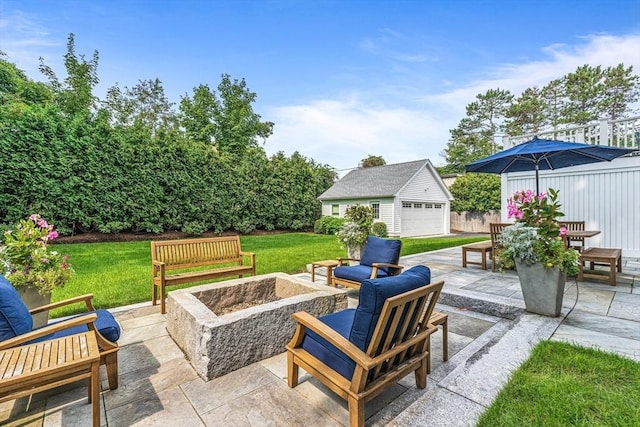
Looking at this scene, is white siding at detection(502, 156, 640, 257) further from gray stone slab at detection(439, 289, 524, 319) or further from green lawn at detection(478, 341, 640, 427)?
green lawn at detection(478, 341, 640, 427)

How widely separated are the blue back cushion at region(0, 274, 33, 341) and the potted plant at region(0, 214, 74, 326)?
969 millimetres

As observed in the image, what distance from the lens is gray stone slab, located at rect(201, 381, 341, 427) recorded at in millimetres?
1853

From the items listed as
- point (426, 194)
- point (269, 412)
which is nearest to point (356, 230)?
point (269, 412)

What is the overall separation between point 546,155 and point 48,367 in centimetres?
716

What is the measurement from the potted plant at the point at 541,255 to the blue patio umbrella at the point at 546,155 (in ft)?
5.40

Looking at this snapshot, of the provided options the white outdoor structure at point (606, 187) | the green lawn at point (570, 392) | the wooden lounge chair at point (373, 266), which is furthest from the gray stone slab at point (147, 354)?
the white outdoor structure at point (606, 187)

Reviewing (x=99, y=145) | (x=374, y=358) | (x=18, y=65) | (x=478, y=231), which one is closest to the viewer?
(x=374, y=358)

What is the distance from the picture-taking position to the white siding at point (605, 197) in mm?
7008

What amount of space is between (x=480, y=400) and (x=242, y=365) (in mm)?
1884

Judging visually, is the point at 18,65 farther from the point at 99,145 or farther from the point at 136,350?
the point at 136,350

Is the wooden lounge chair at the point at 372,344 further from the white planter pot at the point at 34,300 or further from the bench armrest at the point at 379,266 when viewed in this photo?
the white planter pot at the point at 34,300

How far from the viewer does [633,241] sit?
7078 millimetres

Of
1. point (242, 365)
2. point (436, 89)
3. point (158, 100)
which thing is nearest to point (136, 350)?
point (242, 365)

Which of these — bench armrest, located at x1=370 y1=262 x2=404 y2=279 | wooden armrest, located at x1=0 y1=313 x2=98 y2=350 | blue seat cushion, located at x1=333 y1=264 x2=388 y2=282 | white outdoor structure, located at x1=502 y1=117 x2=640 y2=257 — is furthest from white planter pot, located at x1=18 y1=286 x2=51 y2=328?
white outdoor structure, located at x1=502 y1=117 x2=640 y2=257
